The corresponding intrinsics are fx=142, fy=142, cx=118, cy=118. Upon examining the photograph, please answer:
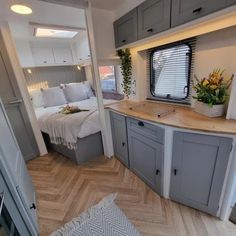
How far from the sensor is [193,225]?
1287 millimetres

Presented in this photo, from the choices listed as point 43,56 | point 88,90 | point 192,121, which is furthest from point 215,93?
point 43,56

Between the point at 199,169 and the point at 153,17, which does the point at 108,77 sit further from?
the point at 199,169

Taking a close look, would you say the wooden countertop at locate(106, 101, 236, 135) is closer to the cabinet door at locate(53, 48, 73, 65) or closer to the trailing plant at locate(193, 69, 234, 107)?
the trailing plant at locate(193, 69, 234, 107)

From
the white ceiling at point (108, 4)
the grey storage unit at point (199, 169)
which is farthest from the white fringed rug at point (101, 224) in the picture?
the white ceiling at point (108, 4)

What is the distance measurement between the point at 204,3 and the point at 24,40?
11.7ft

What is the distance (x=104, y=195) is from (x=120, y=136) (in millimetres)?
761

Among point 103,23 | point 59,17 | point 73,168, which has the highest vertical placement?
point 59,17

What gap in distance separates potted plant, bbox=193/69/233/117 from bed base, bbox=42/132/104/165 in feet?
5.22

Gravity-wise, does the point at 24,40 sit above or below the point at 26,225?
above

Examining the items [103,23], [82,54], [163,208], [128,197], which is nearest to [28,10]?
[103,23]

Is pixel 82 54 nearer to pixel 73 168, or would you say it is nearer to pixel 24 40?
pixel 24 40

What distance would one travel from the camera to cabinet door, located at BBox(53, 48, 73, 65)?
3.73m

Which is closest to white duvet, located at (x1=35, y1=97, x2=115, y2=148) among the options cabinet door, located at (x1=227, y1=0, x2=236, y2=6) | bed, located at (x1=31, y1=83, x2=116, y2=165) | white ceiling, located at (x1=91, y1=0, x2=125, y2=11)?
bed, located at (x1=31, y1=83, x2=116, y2=165)

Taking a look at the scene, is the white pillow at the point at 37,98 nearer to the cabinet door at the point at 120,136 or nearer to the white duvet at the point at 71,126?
the white duvet at the point at 71,126
